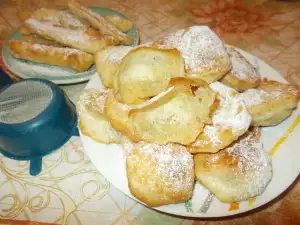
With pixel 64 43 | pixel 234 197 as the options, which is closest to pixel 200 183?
pixel 234 197

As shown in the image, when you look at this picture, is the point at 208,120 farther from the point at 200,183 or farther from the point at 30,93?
the point at 30,93

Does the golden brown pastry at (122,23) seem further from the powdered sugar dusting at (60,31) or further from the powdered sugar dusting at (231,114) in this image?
the powdered sugar dusting at (231,114)

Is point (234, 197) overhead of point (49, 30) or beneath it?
beneath

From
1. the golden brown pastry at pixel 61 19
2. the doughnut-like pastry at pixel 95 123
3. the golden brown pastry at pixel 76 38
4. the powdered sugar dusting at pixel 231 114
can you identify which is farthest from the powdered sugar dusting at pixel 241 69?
the golden brown pastry at pixel 61 19

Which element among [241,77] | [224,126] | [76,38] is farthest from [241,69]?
[76,38]

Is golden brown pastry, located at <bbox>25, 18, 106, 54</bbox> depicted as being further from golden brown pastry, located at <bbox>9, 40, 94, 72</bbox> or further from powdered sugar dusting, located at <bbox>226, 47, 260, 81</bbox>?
powdered sugar dusting, located at <bbox>226, 47, 260, 81</bbox>

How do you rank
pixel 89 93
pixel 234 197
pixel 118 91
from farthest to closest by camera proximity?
pixel 89 93 → pixel 118 91 → pixel 234 197
